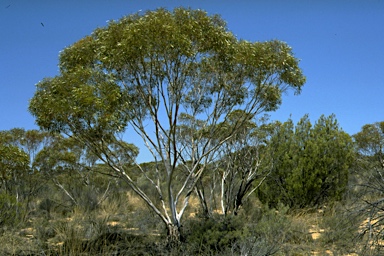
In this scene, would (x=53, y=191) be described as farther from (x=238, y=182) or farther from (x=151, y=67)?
(x=151, y=67)

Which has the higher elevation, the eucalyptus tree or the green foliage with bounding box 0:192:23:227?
the eucalyptus tree

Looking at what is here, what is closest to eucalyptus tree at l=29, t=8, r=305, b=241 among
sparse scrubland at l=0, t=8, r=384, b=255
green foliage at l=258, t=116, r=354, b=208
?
sparse scrubland at l=0, t=8, r=384, b=255

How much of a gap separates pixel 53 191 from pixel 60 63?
645 inches

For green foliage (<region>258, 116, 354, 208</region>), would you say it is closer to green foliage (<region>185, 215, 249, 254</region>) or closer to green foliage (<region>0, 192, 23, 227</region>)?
green foliage (<region>185, 215, 249, 254</region>)

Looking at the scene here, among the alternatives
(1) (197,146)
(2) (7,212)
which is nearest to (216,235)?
(1) (197,146)

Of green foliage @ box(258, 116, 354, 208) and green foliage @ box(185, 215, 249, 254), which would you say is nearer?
green foliage @ box(185, 215, 249, 254)

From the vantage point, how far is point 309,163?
16312 millimetres

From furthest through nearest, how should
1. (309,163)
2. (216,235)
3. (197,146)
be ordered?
(309,163), (197,146), (216,235)

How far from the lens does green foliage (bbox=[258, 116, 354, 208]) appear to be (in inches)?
647

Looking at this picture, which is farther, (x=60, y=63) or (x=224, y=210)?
(x=224, y=210)

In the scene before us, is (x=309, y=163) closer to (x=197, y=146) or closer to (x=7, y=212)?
(x=197, y=146)

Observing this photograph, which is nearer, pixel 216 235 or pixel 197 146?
pixel 216 235

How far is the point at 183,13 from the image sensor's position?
10.5 m

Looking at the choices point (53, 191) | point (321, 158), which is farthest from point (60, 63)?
point (53, 191)
